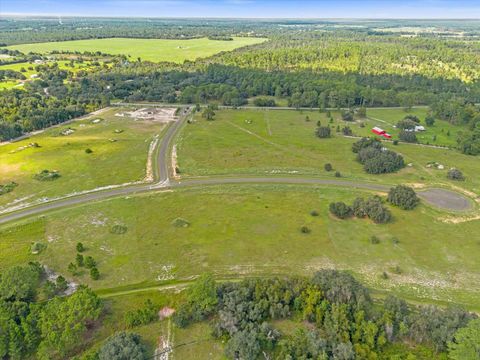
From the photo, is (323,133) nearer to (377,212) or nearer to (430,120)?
(430,120)

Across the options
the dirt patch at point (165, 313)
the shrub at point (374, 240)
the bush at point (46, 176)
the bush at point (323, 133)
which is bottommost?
the dirt patch at point (165, 313)

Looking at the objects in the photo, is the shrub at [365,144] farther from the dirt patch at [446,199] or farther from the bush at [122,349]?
the bush at [122,349]

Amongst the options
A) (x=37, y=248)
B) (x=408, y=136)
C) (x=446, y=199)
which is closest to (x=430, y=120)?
(x=408, y=136)

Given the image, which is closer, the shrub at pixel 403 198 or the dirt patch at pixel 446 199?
the shrub at pixel 403 198

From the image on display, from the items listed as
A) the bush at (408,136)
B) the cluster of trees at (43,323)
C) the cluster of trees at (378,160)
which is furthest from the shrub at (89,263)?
the bush at (408,136)

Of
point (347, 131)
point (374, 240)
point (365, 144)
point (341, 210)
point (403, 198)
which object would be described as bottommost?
point (374, 240)
